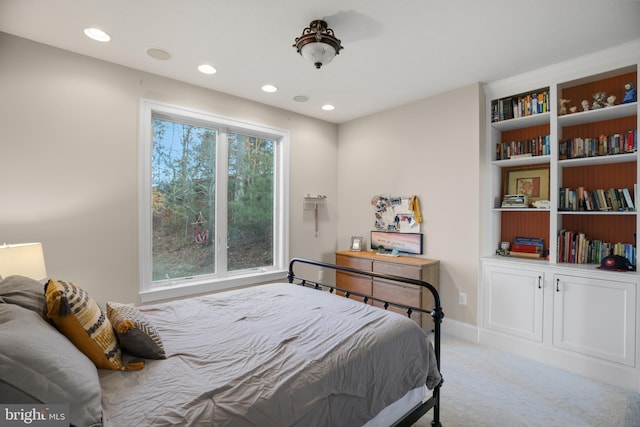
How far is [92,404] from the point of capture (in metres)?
0.97

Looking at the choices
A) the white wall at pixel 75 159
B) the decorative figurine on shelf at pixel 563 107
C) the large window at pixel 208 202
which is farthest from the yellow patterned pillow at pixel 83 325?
the decorative figurine on shelf at pixel 563 107

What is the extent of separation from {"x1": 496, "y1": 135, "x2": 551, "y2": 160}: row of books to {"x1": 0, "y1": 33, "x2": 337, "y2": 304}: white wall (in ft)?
11.2

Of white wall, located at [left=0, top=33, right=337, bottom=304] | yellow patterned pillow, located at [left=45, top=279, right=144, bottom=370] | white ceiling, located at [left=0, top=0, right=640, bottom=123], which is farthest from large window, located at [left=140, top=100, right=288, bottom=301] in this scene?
yellow patterned pillow, located at [left=45, top=279, right=144, bottom=370]

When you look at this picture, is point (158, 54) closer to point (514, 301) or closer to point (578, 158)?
point (578, 158)

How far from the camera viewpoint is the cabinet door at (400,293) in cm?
336

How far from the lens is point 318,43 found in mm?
2141

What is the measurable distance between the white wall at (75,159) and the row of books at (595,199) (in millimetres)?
3883

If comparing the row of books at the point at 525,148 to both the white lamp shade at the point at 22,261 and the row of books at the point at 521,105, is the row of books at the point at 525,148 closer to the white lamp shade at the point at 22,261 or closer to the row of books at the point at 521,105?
the row of books at the point at 521,105

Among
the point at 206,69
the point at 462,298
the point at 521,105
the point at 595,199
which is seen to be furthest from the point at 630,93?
the point at 206,69

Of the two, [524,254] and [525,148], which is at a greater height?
[525,148]

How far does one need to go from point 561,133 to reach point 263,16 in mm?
3027

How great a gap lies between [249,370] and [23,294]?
39.0 inches

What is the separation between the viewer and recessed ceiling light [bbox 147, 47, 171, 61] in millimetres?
2582

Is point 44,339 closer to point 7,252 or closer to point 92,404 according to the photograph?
point 92,404
